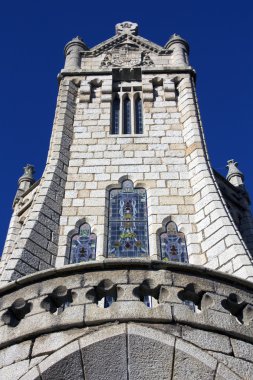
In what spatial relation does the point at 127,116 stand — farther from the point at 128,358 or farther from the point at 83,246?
the point at 128,358

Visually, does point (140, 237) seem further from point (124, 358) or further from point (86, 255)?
point (124, 358)

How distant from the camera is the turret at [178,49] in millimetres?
18297

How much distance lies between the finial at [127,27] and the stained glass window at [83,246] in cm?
1036

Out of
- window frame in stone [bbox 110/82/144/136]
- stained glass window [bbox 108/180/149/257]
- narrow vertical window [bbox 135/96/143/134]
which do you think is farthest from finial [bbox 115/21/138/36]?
stained glass window [bbox 108/180/149/257]

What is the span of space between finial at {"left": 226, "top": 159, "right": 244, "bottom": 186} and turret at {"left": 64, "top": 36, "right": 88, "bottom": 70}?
560cm

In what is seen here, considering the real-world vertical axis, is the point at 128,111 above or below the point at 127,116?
above

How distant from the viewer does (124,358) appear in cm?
695

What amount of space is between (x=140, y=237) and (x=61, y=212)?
68.0 inches

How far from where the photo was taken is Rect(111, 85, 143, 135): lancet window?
51.3ft

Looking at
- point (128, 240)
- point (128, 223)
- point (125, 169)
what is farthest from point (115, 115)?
point (128, 240)

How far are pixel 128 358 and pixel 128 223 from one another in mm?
5812

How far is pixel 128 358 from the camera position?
6.95 metres

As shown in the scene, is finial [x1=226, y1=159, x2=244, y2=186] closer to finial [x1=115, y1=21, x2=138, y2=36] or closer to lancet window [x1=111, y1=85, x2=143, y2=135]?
lancet window [x1=111, y1=85, x2=143, y2=135]

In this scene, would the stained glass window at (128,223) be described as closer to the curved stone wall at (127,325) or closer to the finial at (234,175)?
the curved stone wall at (127,325)
